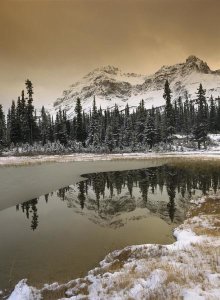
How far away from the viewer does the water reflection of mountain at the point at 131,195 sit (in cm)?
1628

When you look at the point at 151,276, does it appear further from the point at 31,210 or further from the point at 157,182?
the point at 157,182

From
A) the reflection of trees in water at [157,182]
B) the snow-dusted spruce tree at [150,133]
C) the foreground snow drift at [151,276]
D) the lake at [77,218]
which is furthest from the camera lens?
the snow-dusted spruce tree at [150,133]

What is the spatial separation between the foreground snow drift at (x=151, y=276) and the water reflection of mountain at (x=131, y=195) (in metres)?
4.11

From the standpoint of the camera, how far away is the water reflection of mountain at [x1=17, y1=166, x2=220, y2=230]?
16281 millimetres

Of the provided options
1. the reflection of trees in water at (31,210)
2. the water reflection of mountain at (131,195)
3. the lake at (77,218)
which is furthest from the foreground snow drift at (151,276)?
the reflection of trees in water at (31,210)

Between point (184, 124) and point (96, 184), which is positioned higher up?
point (184, 124)

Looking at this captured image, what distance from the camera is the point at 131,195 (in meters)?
21.6

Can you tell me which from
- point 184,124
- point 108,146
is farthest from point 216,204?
point 184,124

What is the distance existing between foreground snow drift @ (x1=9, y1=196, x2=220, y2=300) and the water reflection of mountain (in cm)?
411

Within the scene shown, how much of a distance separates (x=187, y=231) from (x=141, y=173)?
20.4 meters

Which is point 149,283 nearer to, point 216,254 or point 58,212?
point 216,254

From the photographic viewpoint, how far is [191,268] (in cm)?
856

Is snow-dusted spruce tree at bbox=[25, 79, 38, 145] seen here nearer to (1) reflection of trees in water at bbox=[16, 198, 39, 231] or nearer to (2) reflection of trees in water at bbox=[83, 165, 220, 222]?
(2) reflection of trees in water at bbox=[83, 165, 220, 222]

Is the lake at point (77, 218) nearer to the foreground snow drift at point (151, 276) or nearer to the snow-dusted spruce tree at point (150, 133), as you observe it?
the foreground snow drift at point (151, 276)
